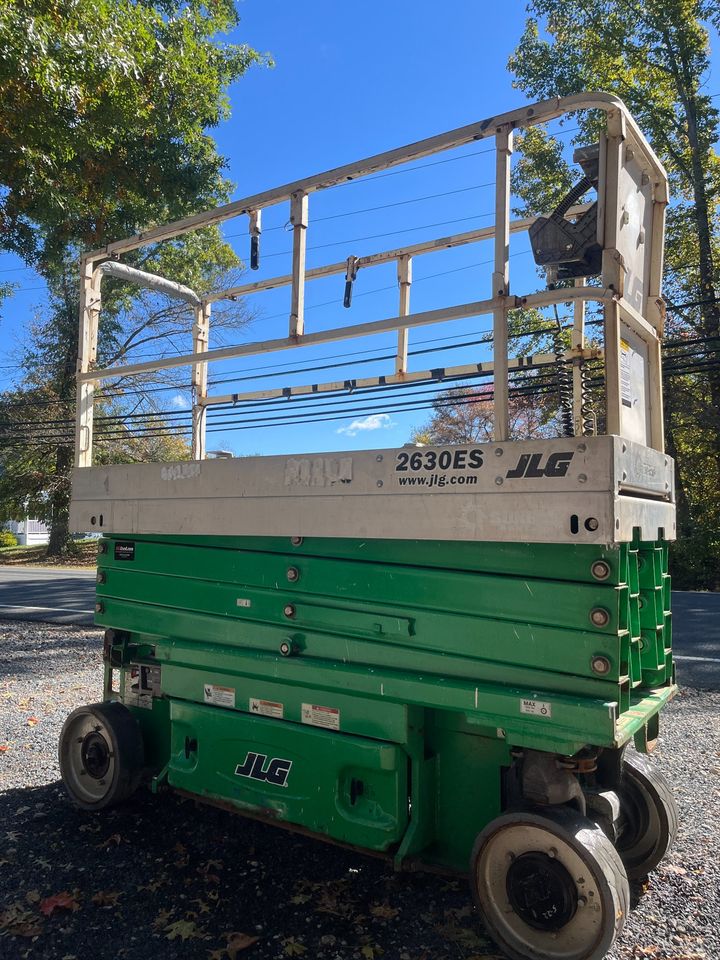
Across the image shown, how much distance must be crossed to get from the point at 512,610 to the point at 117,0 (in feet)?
31.6

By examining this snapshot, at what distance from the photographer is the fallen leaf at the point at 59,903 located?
3.37 metres

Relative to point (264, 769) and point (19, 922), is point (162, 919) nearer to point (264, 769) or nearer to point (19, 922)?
point (19, 922)

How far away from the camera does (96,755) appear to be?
14.4 feet

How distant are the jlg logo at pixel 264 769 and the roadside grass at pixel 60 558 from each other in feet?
93.5

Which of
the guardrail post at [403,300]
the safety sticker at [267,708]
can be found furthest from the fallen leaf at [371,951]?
the guardrail post at [403,300]

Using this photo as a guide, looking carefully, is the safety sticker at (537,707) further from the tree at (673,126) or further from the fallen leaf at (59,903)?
the tree at (673,126)

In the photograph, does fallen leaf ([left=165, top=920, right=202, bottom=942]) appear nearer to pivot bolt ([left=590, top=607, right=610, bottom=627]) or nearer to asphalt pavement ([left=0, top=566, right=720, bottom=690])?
pivot bolt ([left=590, top=607, right=610, bottom=627])

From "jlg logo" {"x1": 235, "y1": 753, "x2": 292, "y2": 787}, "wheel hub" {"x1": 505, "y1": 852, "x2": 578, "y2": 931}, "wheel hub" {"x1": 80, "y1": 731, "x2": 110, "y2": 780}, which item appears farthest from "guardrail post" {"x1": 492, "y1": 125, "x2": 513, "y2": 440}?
"wheel hub" {"x1": 80, "y1": 731, "x2": 110, "y2": 780}

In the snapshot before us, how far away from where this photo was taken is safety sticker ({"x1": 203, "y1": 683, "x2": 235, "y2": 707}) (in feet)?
12.5

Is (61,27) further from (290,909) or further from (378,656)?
(290,909)

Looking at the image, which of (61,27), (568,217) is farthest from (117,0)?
(568,217)

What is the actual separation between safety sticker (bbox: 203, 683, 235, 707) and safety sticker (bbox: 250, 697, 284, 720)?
14cm

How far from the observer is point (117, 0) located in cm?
916

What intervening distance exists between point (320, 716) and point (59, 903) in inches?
57.5
